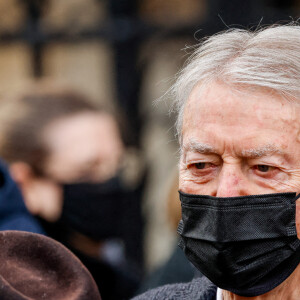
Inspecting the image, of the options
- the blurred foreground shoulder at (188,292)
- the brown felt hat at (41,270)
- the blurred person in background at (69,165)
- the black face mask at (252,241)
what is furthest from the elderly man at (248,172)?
the blurred person in background at (69,165)

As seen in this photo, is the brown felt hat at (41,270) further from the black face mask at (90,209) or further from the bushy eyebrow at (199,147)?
the black face mask at (90,209)

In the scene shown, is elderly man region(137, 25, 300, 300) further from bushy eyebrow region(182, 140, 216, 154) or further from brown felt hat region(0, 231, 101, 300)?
brown felt hat region(0, 231, 101, 300)

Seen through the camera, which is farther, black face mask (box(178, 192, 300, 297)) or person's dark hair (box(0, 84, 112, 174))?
person's dark hair (box(0, 84, 112, 174))

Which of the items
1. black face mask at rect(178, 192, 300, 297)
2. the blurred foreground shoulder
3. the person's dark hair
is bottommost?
the blurred foreground shoulder

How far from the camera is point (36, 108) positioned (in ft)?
14.3

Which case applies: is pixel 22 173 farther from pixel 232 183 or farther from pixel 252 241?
pixel 252 241

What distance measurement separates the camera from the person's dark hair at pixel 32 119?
13.7 ft

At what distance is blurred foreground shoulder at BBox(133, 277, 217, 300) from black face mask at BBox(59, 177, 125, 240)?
48.6 inches

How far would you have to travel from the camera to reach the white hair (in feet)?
8.64

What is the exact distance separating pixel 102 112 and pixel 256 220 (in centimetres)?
231

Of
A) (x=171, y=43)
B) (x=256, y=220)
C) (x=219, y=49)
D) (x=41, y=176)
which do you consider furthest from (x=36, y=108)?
(x=171, y=43)

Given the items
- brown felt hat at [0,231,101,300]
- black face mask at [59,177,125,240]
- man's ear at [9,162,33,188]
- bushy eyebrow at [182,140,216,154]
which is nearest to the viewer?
brown felt hat at [0,231,101,300]

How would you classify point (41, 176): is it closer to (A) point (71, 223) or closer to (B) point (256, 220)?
(A) point (71, 223)

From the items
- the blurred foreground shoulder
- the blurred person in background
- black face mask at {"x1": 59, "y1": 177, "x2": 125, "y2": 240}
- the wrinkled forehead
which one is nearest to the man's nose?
the wrinkled forehead
